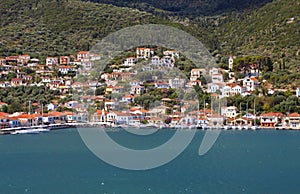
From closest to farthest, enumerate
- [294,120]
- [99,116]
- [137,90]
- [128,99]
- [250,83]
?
1. [294,120]
2. [99,116]
3. [128,99]
4. [137,90]
5. [250,83]

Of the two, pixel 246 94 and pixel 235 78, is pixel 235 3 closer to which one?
pixel 235 78

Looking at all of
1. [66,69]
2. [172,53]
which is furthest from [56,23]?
[172,53]

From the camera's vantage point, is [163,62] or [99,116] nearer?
[99,116]

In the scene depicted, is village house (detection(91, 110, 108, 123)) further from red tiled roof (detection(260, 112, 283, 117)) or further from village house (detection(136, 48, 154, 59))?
village house (detection(136, 48, 154, 59))

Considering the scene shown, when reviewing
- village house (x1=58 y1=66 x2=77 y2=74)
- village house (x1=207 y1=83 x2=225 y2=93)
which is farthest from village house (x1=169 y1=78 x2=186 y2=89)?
village house (x1=58 y1=66 x2=77 y2=74)

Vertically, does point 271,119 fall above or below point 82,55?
below

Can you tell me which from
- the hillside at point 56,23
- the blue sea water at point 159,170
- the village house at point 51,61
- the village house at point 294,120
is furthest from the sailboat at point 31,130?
the hillside at point 56,23

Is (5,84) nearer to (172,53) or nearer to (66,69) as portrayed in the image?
(66,69)
